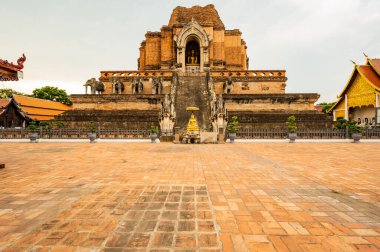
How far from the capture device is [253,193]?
4113 mm

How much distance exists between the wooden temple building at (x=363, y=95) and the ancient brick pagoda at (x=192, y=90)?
19.1ft

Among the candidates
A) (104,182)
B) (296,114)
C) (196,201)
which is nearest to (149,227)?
(196,201)

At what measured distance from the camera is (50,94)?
4688 centimetres

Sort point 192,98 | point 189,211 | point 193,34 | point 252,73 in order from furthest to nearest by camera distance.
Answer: point 193,34
point 252,73
point 192,98
point 189,211

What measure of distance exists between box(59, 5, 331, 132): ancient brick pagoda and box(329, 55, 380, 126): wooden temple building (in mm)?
5836

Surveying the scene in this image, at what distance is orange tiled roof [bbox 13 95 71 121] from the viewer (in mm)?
27438

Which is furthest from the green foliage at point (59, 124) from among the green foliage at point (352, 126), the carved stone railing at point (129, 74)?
the green foliage at point (352, 126)

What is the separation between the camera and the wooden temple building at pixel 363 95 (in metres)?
21.7

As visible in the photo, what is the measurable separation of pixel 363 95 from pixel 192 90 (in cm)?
1792

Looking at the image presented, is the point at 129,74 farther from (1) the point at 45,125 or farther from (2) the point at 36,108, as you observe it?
(2) the point at 36,108

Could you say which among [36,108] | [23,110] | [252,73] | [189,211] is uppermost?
[252,73]

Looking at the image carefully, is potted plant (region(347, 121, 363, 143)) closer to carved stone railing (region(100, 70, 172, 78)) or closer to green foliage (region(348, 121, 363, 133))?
green foliage (region(348, 121, 363, 133))

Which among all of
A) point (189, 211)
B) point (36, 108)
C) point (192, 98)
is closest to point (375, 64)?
point (192, 98)

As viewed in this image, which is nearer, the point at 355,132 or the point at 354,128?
the point at 355,132
